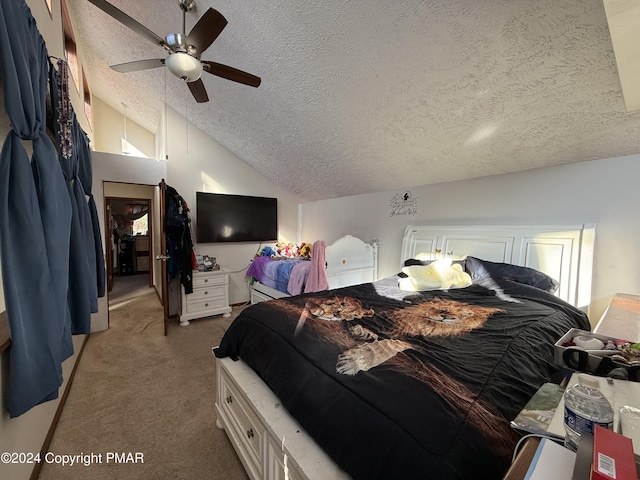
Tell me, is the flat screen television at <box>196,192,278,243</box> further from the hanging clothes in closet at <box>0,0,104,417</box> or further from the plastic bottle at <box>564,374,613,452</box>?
the plastic bottle at <box>564,374,613,452</box>

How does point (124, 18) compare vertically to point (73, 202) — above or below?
above

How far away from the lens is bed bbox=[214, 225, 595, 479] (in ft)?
2.41

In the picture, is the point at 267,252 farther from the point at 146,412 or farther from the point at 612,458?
the point at 612,458

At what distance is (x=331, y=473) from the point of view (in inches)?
33.5

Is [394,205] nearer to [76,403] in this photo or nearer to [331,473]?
[331,473]

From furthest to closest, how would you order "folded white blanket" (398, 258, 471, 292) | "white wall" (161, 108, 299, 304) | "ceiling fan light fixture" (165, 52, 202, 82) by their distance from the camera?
1. "white wall" (161, 108, 299, 304)
2. "folded white blanket" (398, 258, 471, 292)
3. "ceiling fan light fixture" (165, 52, 202, 82)

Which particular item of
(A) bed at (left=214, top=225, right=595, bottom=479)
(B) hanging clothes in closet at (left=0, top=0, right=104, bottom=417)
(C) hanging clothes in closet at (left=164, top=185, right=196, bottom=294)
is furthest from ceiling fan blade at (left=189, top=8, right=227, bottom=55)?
(C) hanging clothes in closet at (left=164, top=185, right=196, bottom=294)

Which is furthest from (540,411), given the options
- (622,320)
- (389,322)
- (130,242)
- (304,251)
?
(130,242)

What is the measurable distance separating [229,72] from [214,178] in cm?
240

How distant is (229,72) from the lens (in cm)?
193

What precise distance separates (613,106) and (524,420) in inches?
84.1

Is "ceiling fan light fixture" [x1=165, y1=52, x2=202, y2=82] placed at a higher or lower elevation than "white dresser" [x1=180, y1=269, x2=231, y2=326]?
higher

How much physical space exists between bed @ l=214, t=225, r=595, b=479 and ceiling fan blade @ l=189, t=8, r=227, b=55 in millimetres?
1734

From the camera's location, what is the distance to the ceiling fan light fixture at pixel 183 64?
5.51ft
